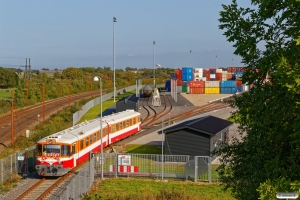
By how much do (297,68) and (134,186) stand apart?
18182mm

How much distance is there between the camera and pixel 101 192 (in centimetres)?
2484

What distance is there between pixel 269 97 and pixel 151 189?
15315mm

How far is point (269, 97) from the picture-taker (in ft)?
36.6

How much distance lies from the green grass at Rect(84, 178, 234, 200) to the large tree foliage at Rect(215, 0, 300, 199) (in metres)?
10.3

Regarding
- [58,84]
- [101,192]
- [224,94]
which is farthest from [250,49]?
[58,84]

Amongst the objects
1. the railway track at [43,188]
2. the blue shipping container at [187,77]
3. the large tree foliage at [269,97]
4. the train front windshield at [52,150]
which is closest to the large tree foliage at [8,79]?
the blue shipping container at [187,77]

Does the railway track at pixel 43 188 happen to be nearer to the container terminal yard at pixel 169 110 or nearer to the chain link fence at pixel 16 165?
the container terminal yard at pixel 169 110

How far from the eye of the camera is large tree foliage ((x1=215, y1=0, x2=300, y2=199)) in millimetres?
9640

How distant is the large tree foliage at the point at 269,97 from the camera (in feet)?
31.6

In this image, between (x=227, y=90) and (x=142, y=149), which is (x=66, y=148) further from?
(x=227, y=90)

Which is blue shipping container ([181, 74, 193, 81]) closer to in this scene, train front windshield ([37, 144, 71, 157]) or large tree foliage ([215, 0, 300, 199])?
train front windshield ([37, 144, 71, 157])

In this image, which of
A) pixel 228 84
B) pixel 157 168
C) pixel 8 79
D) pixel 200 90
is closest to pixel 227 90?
pixel 228 84

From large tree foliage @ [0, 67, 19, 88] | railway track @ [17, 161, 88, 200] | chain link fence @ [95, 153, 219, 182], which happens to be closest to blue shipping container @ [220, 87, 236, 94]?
large tree foliage @ [0, 67, 19, 88]

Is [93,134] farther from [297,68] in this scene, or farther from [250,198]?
[297,68]
